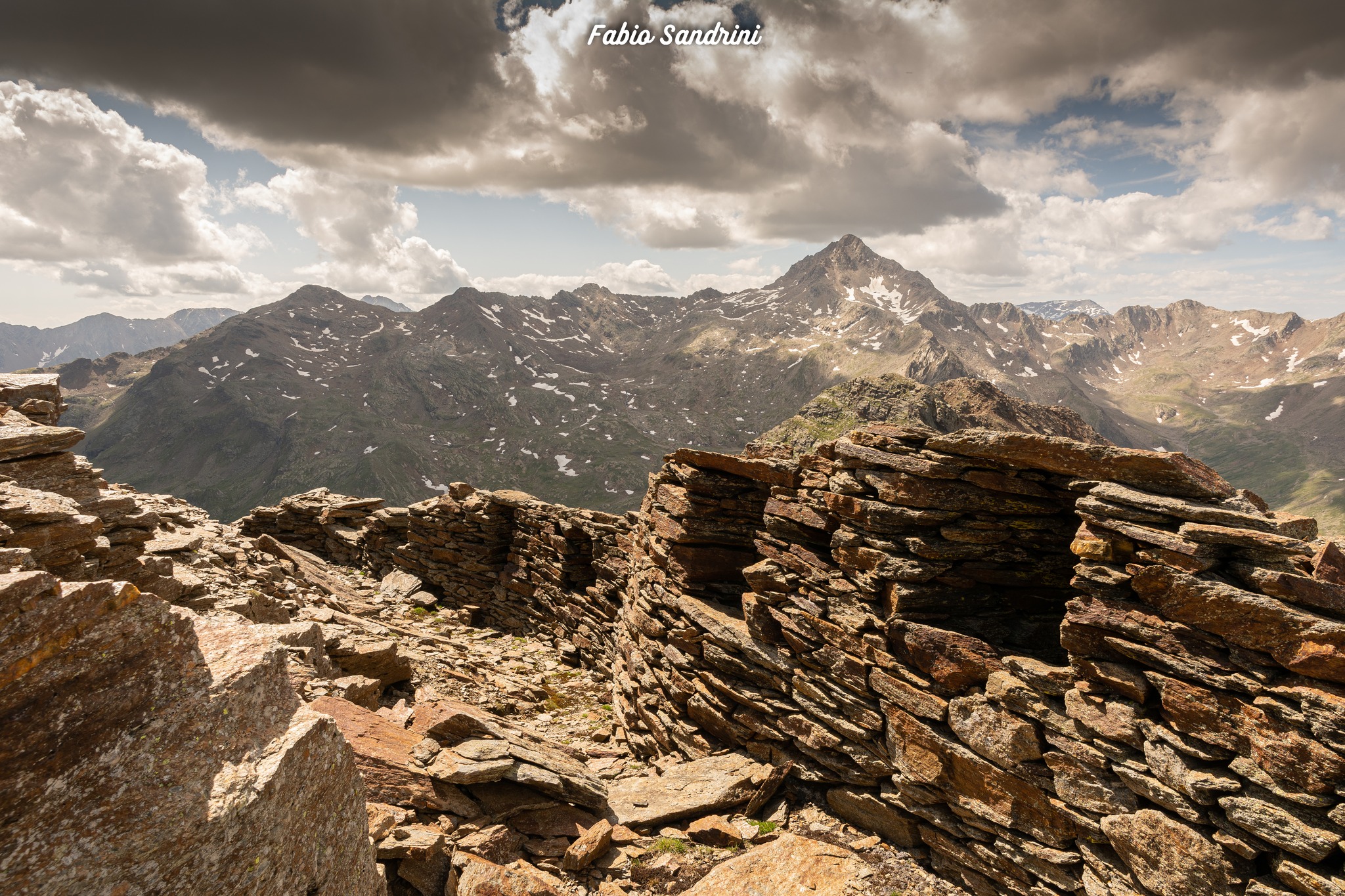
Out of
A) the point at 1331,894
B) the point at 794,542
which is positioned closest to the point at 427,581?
the point at 794,542

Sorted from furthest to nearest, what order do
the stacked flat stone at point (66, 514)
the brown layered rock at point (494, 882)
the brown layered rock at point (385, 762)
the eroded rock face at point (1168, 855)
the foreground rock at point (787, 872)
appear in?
the stacked flat stone at point (66, 514), the foreground rock at point (787, 872), the brown layered rock at point (385, 762), the eroded rock face at point (1168, 855), the brown layered rock at point (494, 882)

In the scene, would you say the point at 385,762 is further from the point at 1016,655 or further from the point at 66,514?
the point at 1016,655

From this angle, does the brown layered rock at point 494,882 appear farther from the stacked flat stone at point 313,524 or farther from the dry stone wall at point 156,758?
the stacked flat stone at point 313,524

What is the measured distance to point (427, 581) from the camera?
3856 cm

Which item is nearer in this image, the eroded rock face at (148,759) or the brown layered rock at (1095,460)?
the eroded rock face at (148,759)

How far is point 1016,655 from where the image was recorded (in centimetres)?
1349

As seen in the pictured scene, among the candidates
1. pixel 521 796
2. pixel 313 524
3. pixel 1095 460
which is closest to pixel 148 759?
pixel 521 796

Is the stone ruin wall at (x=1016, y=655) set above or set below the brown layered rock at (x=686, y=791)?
above

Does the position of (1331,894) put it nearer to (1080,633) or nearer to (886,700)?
(1080,633)

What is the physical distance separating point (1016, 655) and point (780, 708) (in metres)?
6.64

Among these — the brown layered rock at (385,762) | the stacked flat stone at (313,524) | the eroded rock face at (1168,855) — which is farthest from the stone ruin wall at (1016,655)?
the stacked flat stone at (313,524)

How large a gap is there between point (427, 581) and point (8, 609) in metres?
34.5

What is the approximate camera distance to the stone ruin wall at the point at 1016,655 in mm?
9727

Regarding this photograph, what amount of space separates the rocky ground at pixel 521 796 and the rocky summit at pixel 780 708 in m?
0.09
